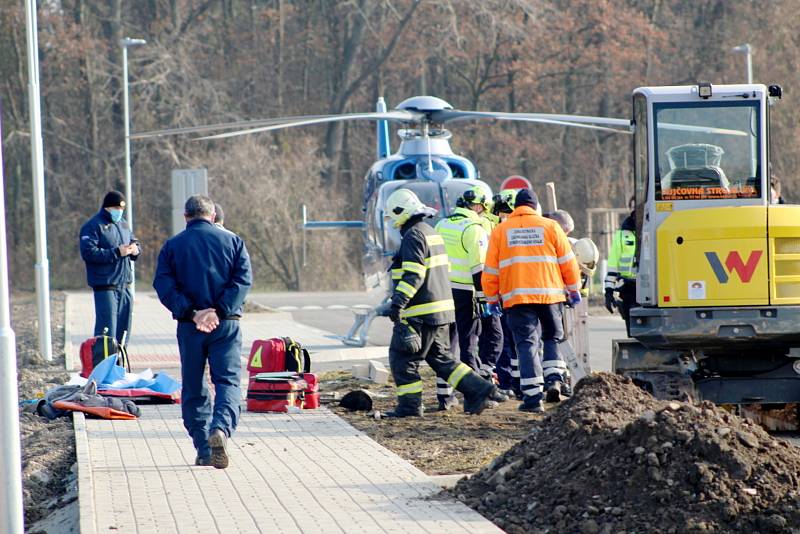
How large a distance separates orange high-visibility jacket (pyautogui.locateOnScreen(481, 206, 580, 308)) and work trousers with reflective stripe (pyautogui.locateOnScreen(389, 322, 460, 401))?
0.68m

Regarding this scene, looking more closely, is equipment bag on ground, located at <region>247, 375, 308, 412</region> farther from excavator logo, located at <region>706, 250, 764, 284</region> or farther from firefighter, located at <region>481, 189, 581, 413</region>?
excavator logo, located at <region>706, 250, 764, 284</region>

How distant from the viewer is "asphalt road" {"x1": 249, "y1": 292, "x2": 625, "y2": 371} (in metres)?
19.7

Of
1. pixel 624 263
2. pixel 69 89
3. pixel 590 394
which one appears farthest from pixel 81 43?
pixel 590 394

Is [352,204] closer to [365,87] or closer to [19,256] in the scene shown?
[365,87]

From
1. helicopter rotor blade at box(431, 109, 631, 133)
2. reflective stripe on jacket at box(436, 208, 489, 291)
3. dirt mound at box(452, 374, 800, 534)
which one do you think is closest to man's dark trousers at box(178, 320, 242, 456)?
dirt mound at box(452, 374, 800, 534)

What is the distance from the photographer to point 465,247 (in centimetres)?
1370

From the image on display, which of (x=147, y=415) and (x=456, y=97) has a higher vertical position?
(x=456, y=97)

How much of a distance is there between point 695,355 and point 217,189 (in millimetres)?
36369

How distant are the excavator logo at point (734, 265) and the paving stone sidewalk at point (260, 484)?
3121mm

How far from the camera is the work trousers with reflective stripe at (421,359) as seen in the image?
12.0 meters

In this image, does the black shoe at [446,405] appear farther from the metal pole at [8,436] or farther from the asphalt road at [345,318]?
the metal pole at [8,436]

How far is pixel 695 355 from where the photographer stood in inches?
442

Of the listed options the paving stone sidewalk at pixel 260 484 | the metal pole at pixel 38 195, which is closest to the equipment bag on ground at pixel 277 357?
the paving stone sidewalk at pixel 260 484

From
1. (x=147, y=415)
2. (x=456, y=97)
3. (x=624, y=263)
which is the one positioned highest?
(x=456, y=97)
